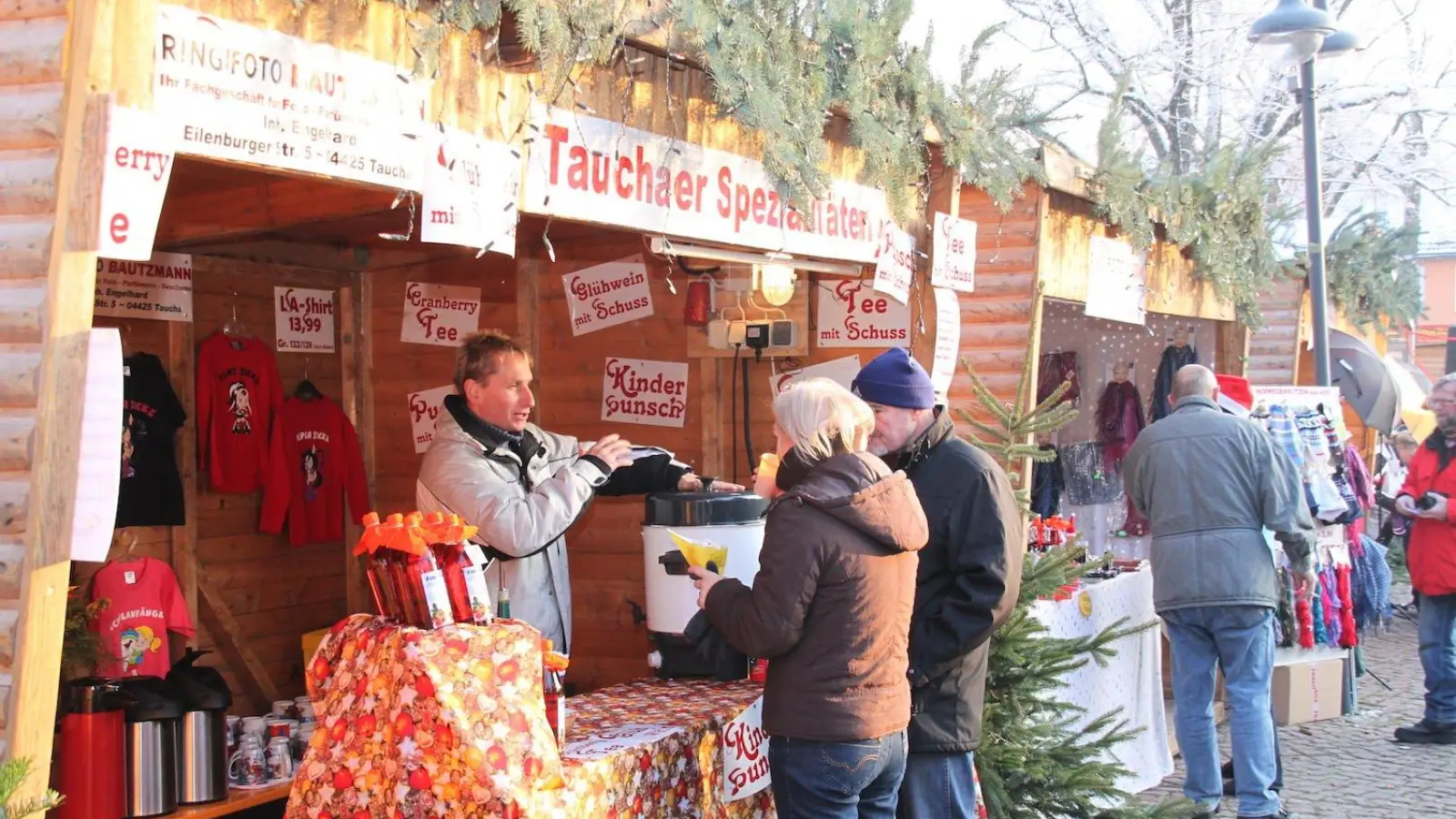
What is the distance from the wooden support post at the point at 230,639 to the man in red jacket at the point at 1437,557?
21.2 ft

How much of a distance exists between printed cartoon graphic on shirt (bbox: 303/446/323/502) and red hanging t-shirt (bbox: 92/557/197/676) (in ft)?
3.63

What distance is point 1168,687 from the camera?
28.5ft

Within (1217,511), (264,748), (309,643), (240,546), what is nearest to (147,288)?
(240,546)

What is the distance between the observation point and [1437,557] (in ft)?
25.5

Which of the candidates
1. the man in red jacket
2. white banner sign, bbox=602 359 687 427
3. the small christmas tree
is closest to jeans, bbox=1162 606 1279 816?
the small christmas tree

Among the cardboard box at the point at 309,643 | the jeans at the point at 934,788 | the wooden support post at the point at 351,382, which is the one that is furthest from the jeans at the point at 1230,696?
the wooden support post at the point at 351,382

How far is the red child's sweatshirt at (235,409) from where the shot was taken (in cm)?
678

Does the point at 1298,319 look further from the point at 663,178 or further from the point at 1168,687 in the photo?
the point at 663,178

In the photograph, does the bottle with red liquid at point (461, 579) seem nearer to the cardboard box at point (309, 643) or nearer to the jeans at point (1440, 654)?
the cardboard box at point (309, 643)

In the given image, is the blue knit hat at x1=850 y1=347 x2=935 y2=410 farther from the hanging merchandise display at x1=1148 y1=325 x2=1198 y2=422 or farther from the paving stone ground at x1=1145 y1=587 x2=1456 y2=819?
the hanging merchandise display at x1=1148 y1=325 x2=1198 y2=422

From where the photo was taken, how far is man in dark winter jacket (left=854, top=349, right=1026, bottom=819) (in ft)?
12.8

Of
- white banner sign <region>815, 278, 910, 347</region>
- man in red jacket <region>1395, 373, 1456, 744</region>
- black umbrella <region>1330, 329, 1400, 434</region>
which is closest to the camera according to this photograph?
white banner sign <region>815, 278, 910, 347</region>

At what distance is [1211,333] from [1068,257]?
420 centimetres

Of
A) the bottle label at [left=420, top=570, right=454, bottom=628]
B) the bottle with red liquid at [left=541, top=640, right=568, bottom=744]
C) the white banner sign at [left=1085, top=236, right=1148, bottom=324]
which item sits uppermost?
the white banner sign at [left=1085, top=236, right=1148, bottom=324]
